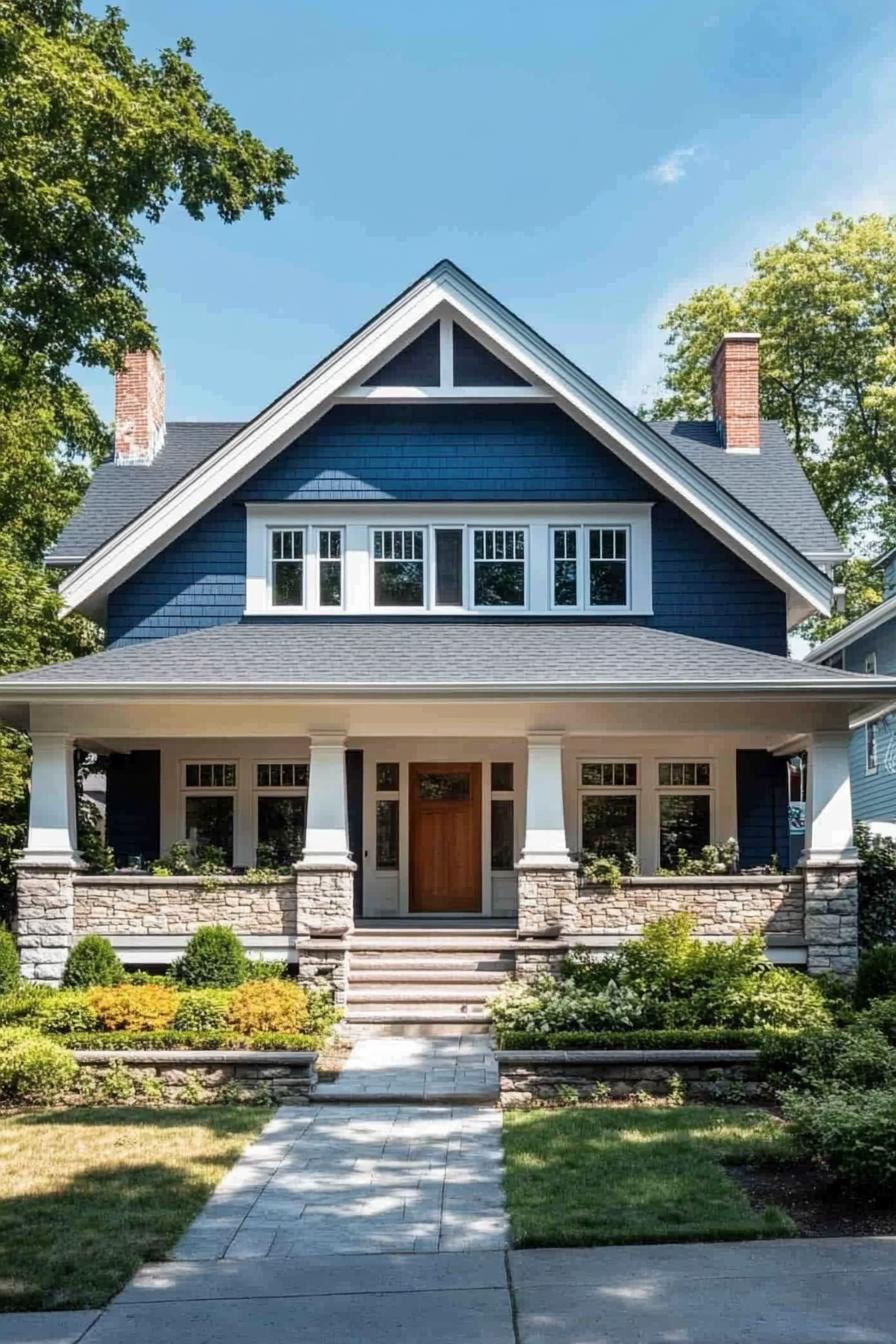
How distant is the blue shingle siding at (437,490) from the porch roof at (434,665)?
25.8 inches

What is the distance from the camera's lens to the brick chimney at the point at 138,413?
1847 cm

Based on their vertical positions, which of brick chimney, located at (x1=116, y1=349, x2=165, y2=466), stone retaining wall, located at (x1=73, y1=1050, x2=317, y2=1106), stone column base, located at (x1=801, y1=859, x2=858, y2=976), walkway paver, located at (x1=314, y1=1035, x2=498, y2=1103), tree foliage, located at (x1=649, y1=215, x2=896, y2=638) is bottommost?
walkway paver, located at (x1=314, y1=1035, x2=498, y2=1103)

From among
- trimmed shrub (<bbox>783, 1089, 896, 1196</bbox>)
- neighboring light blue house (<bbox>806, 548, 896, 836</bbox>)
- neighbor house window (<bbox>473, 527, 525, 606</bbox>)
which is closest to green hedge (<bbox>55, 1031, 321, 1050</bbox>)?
trimmed shrub (<bbox>783, 1089, 896, 1196</bbox>)

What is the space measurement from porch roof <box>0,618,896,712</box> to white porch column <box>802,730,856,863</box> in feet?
2.21

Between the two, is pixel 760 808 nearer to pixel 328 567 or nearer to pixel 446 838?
pixel 446 838

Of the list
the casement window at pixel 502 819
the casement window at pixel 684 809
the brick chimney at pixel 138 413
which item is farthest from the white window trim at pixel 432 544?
the brick chimney at pixel 138 413

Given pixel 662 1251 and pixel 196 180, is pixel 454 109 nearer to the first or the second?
pixel 196 180

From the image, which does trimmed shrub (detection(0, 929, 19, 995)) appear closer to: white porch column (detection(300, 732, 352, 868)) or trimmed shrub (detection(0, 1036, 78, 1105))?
trimmed shrub (detection(0, 1036, 78, 1105))

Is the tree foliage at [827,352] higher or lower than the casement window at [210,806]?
higher

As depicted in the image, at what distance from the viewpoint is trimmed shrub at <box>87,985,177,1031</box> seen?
1109 cm

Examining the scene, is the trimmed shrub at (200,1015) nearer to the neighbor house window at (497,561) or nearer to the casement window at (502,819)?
the casement window at (502,819)

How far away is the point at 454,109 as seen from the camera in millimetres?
13680

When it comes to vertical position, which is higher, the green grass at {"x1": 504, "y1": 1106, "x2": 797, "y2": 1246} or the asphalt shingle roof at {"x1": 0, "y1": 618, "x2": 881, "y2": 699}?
the asphalt shingle roof at {"x1": 0, "y1": 618, "x2": 881, "y2": 699}

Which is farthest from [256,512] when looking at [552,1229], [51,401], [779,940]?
[552,1229]
